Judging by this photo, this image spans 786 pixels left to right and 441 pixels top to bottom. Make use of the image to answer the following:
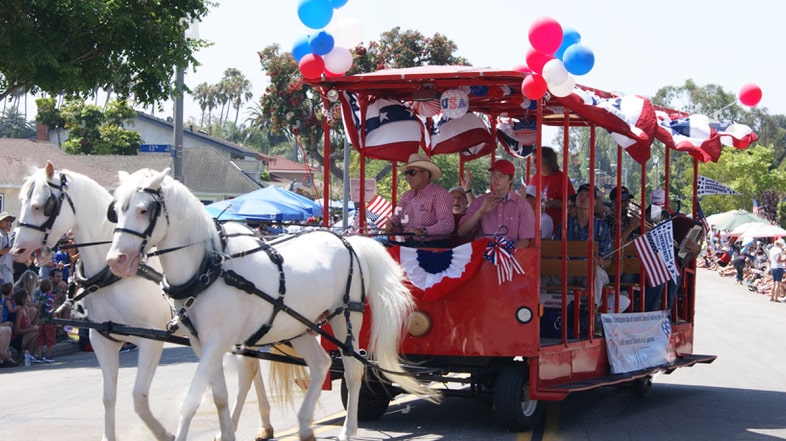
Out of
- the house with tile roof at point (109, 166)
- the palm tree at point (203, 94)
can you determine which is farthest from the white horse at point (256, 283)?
the palm tree at point (203, 94)

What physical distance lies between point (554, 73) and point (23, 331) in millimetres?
9723

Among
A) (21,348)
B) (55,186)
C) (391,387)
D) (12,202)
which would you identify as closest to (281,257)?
(55,186)

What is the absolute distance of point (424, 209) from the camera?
29.5 feet

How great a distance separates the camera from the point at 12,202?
34.2 metres

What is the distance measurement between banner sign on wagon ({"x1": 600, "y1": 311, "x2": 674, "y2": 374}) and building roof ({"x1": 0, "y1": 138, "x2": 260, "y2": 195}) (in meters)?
16.1

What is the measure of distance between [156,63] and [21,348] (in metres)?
4.88

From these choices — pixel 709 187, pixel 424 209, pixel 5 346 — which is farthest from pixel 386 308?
pixel 5 346

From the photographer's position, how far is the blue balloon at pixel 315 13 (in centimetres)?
823

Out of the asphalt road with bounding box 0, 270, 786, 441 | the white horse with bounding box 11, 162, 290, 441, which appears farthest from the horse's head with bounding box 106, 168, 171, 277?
the asphalt road with bounding box 0, 270, 786, 441

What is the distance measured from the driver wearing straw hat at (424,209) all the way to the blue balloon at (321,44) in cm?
131

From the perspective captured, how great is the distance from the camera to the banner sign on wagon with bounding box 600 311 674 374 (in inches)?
384

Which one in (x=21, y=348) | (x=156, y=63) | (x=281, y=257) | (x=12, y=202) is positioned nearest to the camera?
(x=281, y=257)

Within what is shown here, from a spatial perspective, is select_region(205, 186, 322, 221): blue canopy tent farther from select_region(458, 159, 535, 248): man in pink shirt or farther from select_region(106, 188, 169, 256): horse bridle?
→ select_region(106, 188, 169, 256): horse bridle

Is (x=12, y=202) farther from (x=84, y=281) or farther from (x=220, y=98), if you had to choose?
(x=220, y=98)
